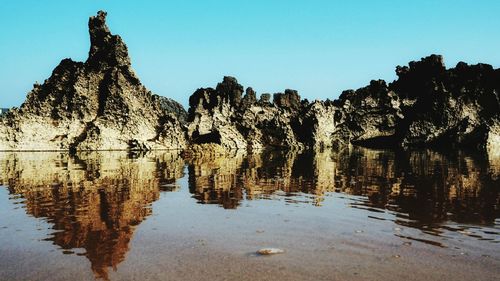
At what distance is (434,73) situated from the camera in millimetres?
61094

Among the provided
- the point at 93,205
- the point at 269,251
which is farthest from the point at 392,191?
the point at 93,205

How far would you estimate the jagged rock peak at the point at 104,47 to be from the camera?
1864 inches

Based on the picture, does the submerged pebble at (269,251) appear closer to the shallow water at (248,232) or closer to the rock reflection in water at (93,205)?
the shallow water at (248,232)

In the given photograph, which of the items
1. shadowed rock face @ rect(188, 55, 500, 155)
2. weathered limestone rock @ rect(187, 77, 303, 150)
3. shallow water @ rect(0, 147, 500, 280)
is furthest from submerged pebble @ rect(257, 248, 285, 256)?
weathered limestone rock @ rect(187, 77, 303, 150)

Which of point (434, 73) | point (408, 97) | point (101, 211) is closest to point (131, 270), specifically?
point (101, 211)

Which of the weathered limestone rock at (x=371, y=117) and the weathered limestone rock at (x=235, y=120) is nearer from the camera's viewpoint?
the weathered limestone rock at (x=235, y=120)

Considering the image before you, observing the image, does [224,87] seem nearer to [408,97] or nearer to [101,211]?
[408,97]

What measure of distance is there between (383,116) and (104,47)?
40.7 meters

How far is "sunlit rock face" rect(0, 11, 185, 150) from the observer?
4419 centimetres

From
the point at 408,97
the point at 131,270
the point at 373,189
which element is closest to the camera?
the point at 131,270

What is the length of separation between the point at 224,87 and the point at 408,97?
28.2 m

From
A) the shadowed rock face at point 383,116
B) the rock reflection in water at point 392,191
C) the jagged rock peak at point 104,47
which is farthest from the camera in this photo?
the shadowed rock face at point 383,116

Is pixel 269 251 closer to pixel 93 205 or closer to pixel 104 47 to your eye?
pixel 93 205

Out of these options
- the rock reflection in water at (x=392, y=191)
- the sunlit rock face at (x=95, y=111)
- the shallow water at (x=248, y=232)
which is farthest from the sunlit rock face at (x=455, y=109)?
the shallow water at (x=248, y=232)
